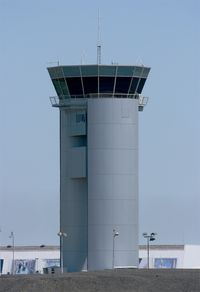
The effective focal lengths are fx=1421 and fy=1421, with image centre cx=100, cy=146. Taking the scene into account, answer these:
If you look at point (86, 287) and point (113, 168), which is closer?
point (86, 287)

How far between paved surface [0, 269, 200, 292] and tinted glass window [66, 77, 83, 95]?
22735mm

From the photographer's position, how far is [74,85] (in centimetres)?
11038

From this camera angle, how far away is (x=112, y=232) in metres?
108

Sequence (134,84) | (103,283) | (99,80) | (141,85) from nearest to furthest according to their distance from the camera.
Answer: (103,283) → (99,80) → (134,84) → (141,85)

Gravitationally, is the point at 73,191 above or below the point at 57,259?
above

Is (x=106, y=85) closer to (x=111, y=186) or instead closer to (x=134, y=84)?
(x=134, y=84)

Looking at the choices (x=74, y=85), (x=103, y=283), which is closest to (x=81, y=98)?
(x=74, y=85)

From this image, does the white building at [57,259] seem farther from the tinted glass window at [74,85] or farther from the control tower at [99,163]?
the tinted glass window at [74,85]

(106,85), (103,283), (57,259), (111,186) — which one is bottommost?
(103,283)

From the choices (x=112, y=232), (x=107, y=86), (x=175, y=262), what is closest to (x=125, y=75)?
(x=107, y=86)

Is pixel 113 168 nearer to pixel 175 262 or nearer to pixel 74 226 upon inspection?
pixel 74 226

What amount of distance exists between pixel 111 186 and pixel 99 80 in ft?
27.9

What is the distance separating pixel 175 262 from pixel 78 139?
1907 centimetres

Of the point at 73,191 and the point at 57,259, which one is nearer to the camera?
the point at 73,191
